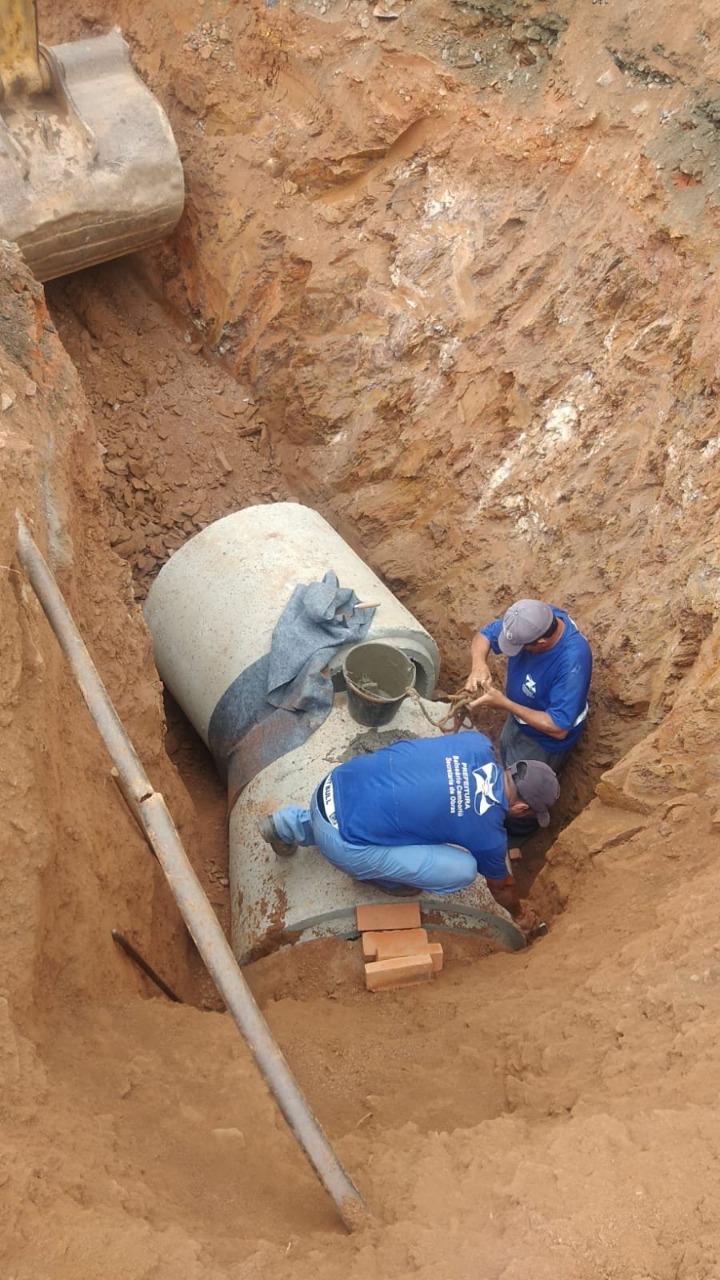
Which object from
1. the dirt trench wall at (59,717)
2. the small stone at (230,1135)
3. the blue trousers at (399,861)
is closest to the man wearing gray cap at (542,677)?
the blue trousers at (399,861)

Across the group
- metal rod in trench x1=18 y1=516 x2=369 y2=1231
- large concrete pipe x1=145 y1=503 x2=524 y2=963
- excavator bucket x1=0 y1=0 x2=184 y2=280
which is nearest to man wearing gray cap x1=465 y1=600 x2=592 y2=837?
large concrete pipe x1=145 y1=503 x2=524 y2=963

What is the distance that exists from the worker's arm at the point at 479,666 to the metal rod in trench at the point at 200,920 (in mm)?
2269

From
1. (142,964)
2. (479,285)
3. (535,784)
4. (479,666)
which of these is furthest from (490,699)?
(479,285)

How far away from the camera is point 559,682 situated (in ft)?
15.0

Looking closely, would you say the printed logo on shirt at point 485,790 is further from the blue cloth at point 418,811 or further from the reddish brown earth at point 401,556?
the reddish brown earth at point 401,556

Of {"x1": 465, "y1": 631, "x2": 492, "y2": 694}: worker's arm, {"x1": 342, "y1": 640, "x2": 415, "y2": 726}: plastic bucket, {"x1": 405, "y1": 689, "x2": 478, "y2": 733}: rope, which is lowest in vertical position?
{"x1": 405, "y1": 689, "x2": 478, "y2": 733}: rope

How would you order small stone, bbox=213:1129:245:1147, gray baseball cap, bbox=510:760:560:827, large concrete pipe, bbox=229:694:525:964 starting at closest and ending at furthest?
small stone, bbox=213:1129:245:1147
large concrete pipe, bbox=229:694:525:964
gray baseball cap, bbox=510:760:560:827

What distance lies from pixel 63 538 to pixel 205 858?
2023mm

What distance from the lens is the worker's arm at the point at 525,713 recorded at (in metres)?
4.54

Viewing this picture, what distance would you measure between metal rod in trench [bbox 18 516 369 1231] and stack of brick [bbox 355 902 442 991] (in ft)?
4.43

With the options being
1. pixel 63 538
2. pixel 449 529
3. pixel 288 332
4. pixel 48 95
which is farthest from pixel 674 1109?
pixel 48 95

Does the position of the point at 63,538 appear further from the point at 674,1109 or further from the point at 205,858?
the point at 674,1109

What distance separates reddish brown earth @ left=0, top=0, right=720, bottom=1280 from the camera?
7.52ft

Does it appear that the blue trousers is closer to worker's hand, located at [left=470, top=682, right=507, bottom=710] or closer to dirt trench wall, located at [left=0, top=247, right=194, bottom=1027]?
dirt trench wall, located at [left=0, top=247, right=194, bottom=1027]
